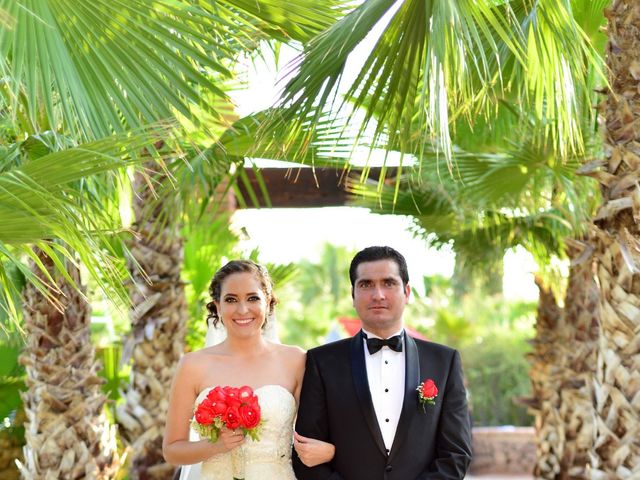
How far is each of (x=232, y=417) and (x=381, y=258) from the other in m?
0.92

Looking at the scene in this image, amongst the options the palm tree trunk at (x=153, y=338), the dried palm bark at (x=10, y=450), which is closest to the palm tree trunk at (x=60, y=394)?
the palm tree trunk at (x=153, y=338)

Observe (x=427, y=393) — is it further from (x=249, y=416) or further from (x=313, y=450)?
(x=249, y=416)

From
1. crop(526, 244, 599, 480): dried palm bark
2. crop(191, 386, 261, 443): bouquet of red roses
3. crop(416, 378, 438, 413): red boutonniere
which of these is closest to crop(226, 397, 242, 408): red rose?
crop(191, 386, 261, 443): bouquet of red roses

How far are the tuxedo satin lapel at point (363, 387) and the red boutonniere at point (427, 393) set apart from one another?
21cm

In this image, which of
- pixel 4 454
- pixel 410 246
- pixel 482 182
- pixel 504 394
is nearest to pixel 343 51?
pixel 482 182

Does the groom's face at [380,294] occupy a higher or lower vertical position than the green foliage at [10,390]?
higher

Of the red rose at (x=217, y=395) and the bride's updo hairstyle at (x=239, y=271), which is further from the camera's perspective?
the bride's updo hairstyle at (x=239, y=271)

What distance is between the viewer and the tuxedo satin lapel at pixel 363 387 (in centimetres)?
412

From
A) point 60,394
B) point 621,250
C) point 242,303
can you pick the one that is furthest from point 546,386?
point 242,303

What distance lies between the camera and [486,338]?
1171 inches

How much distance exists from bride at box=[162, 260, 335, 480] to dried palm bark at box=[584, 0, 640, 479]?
1.81m

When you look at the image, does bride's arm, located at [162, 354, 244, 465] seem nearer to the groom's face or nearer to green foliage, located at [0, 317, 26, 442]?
the groom's face

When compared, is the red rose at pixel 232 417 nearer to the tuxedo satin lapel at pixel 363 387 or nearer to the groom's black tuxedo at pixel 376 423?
the groom's black tuxedo at pixel 376 423

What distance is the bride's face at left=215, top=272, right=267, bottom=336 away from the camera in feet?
14.8
